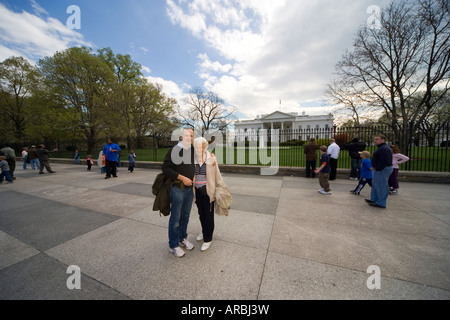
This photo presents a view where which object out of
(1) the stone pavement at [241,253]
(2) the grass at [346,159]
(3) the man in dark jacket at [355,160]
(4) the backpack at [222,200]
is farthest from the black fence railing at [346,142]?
(4) the backpack at [222,200]

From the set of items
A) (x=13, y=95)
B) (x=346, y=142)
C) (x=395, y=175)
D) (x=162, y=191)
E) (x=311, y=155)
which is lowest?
(x=395, y=175)

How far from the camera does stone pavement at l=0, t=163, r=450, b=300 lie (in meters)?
1.89

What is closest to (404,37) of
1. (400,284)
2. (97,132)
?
(400,284)

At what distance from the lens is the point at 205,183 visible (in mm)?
2561

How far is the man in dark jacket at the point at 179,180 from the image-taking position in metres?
2.37

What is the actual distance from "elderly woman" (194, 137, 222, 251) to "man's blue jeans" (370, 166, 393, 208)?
453cm

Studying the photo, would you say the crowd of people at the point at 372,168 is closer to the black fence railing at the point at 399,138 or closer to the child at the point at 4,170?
the black fence railing at the point at 399,138

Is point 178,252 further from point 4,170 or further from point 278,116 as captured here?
point 278,116

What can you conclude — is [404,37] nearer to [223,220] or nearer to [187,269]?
[223,220]

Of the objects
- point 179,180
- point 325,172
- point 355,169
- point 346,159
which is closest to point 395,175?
point 355,169

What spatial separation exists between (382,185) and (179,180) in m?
5.12

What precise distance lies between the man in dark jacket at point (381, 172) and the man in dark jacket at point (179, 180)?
16.0ft

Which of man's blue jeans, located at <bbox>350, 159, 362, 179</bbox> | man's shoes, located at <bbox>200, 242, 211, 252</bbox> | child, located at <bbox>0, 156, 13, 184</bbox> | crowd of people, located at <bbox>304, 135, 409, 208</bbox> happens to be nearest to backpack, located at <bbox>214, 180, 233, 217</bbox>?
man's shoes, located at <bbox>200, 242, 211, 252</bbox>

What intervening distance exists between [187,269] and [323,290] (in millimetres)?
1675
